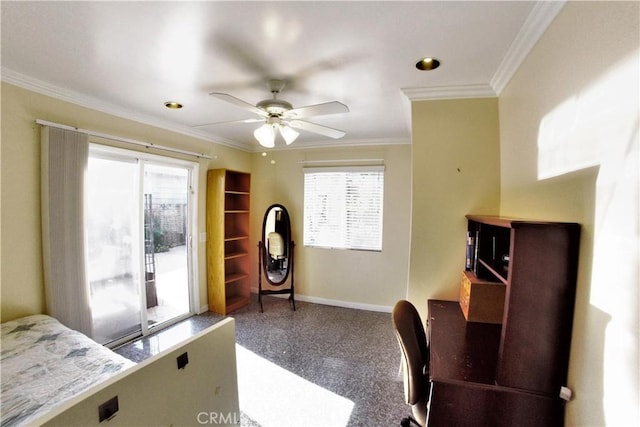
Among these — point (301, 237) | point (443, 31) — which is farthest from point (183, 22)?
point (301, 237)

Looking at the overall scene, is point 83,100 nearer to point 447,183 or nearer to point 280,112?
point 280,112

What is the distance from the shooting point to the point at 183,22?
50.5 inches

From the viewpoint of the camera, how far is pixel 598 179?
0.89m

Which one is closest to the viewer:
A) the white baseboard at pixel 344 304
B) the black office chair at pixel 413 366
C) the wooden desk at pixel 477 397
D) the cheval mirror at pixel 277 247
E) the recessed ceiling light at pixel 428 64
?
the wooden desk at pixel 477 397

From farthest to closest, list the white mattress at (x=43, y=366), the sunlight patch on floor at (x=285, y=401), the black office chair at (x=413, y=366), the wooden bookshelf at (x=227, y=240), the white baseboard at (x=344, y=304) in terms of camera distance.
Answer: the white baseboard at (x=344, y=304)
the wooden bookshelf at (x=227, y=240)
the sunlight patch on floor at (x=285, y=401)
the black office chair at (x=413, y=366)
the white mattress at (x=43, y=366)

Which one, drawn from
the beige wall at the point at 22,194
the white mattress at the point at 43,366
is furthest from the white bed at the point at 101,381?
the beige wall at the point at 22,194

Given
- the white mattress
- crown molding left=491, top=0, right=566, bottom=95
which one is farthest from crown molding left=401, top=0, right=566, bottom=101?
the white mattress

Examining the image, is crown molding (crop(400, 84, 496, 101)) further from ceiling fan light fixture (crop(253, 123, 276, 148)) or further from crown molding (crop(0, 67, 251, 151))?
crown molding (crop(0, 67, 251, 151))

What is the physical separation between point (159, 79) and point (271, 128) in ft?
3.02

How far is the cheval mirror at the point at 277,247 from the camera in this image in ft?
13.0

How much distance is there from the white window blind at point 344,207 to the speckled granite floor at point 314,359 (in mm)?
1032

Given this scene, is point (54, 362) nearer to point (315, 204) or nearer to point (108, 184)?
point (108, 184)

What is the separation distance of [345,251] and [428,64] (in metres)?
2.68

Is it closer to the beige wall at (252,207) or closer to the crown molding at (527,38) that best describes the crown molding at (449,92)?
the crown molding at (527,38)
